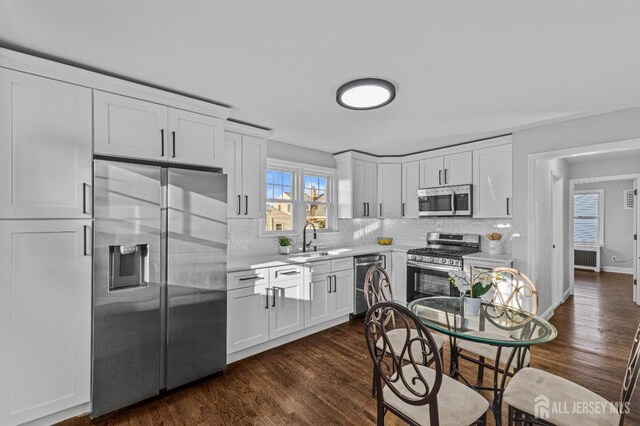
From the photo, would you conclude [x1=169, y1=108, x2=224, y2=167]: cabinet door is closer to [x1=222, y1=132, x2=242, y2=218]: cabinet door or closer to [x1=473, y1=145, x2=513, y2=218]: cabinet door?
[x1=222, y1=132, x2=242, y2=218]: cabinet door

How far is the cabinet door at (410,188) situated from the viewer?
4.79 meters

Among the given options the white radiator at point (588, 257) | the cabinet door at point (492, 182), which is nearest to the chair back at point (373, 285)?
the cabinet door at point (492, 182)

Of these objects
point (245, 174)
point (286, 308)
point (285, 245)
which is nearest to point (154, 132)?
point (245, 174)

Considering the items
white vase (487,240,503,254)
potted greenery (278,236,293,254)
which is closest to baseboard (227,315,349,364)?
potted greenery (278,236,293,254)

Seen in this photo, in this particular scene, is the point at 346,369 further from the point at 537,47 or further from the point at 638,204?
the point at 638,204

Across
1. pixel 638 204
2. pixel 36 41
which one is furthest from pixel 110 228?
pixel 638 204

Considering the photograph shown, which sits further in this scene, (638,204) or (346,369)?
(638,204)

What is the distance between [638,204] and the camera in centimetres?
479

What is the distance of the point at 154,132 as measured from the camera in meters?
2.44

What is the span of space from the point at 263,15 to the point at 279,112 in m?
1.44

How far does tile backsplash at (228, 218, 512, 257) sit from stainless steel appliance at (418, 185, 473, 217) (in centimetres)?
41

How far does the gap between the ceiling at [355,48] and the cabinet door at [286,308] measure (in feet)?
6.39

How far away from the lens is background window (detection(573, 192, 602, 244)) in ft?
24.1

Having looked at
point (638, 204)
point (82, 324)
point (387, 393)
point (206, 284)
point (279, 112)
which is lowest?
point (387, 393)
